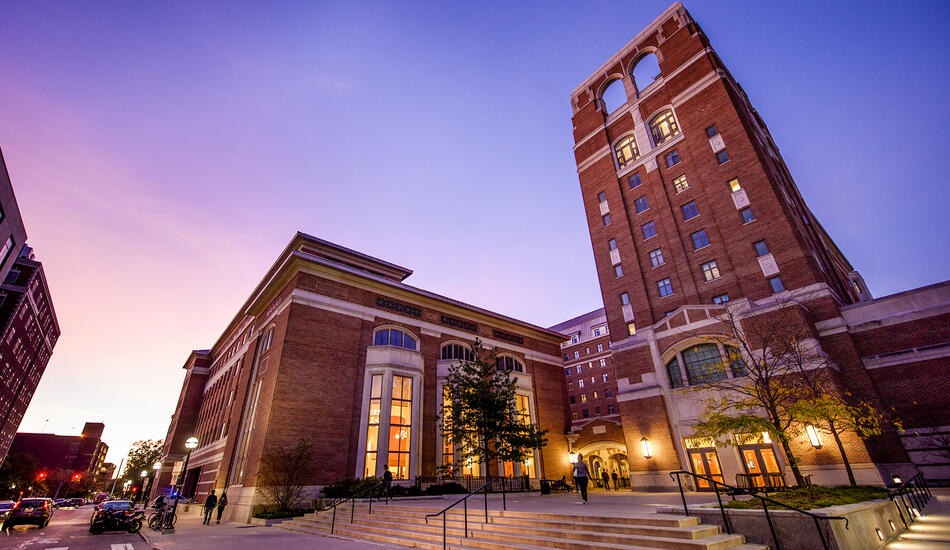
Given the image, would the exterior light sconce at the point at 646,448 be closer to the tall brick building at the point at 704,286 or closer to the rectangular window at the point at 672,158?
the tall brick building at the point at 704,286

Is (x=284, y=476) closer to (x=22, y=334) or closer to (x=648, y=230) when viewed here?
(x=648, y=230)

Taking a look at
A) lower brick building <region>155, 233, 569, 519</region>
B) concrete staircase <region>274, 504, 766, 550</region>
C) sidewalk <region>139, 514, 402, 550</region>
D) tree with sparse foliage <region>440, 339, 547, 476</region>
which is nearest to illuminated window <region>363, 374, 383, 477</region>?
lower brick building <region>155, 233, 569, 519</region>

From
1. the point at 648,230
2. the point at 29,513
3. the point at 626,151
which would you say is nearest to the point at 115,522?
the point at 29,513

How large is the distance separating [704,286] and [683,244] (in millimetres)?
3590

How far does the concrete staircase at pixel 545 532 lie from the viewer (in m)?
8.37

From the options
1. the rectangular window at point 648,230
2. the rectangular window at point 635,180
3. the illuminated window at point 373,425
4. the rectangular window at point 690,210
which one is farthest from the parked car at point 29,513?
the rectangular window at point 635,180

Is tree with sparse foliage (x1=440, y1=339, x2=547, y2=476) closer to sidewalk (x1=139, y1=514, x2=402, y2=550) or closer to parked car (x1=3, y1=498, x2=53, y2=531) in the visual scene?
sidewalk (x1=139, y1=514, x2=402, y2=550)

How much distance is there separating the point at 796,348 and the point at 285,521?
25.7 metres

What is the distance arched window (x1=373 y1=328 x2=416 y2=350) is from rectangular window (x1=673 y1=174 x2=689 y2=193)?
2324 centimetres

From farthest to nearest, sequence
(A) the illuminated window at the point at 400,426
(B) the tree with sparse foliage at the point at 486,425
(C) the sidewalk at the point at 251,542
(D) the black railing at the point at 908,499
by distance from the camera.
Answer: (A) the illuminated window at the point at 400,426 → (B) the tree with sparse foliage at the point at 486,425 → (C) the sidewalk at the point at 251,542 → (D) the black railing at the point at 908,499

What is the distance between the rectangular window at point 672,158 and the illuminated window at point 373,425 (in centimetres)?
2750

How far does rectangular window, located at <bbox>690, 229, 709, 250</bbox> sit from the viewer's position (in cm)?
2914

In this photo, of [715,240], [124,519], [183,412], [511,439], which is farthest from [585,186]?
[183,412]

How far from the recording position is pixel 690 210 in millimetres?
30703
